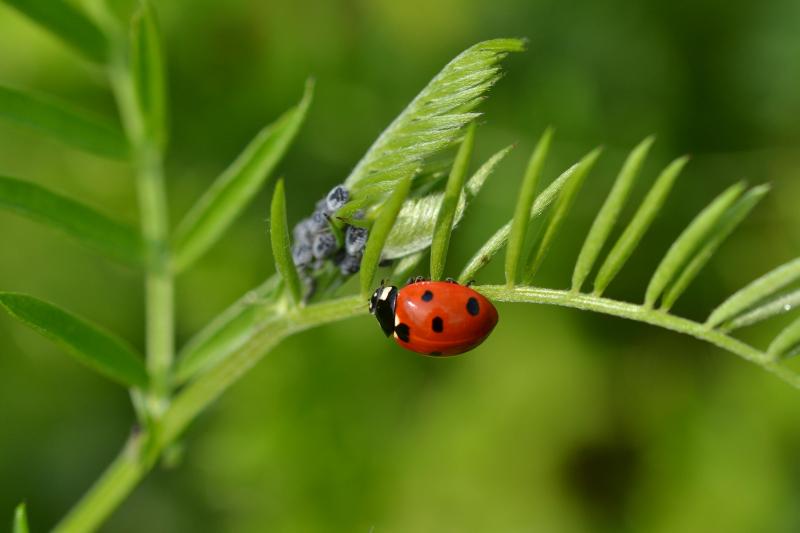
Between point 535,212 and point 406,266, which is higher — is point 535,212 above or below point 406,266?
above

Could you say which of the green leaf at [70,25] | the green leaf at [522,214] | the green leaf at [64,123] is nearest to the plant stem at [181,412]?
the green leaf at [522,214]

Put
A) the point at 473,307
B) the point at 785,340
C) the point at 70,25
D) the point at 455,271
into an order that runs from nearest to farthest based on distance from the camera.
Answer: the point at 785,340 → the point at 473,307 → the point at 70,25 → the point at 455,271

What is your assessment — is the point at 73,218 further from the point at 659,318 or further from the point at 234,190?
the point at 659,318

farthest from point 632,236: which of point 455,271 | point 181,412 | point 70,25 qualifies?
point 455,271

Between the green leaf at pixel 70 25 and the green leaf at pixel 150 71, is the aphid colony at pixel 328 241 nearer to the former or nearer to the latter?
the green leaf at pixel 150 71

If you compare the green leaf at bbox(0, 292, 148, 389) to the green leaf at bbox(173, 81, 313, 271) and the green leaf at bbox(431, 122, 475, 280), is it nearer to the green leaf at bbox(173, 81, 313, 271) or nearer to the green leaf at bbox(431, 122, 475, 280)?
the green leaf at bbox(173, 81, 313, 271)

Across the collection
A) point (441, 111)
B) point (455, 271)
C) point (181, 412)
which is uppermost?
point (441, 111)
